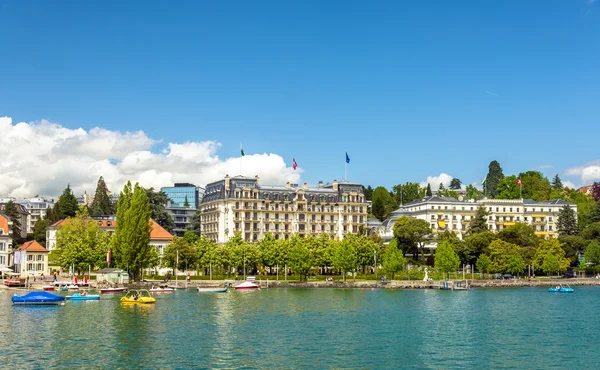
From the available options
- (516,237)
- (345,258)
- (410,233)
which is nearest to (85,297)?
(345,258)

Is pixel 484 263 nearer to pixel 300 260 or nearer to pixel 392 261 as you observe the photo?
pixel 392 261

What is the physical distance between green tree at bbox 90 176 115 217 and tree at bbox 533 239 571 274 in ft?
373

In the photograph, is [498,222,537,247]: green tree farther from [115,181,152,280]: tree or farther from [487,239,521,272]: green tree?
[115,181,152,280]: tree

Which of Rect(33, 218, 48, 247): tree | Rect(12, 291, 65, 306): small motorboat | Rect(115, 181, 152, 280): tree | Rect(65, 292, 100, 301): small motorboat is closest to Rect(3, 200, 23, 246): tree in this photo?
Rect(33, 218, 48, 247): tree

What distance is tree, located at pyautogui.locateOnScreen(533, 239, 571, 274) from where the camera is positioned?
13075cm

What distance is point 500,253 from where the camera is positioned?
130625 millimetres

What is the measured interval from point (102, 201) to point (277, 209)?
60020 mm

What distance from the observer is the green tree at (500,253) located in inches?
5113

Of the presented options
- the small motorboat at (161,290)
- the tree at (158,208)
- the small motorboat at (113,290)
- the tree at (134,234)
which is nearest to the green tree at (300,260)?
the small motorboat at (161,290)

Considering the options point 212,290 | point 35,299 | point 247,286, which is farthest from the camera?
point 247,286

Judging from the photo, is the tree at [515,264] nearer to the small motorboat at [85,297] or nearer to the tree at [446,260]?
the tree at [446,260]

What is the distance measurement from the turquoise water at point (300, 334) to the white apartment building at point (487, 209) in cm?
8042

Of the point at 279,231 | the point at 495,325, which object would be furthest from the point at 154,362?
the point at 279,231

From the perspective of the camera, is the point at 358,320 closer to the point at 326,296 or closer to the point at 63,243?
the point at 326,296
